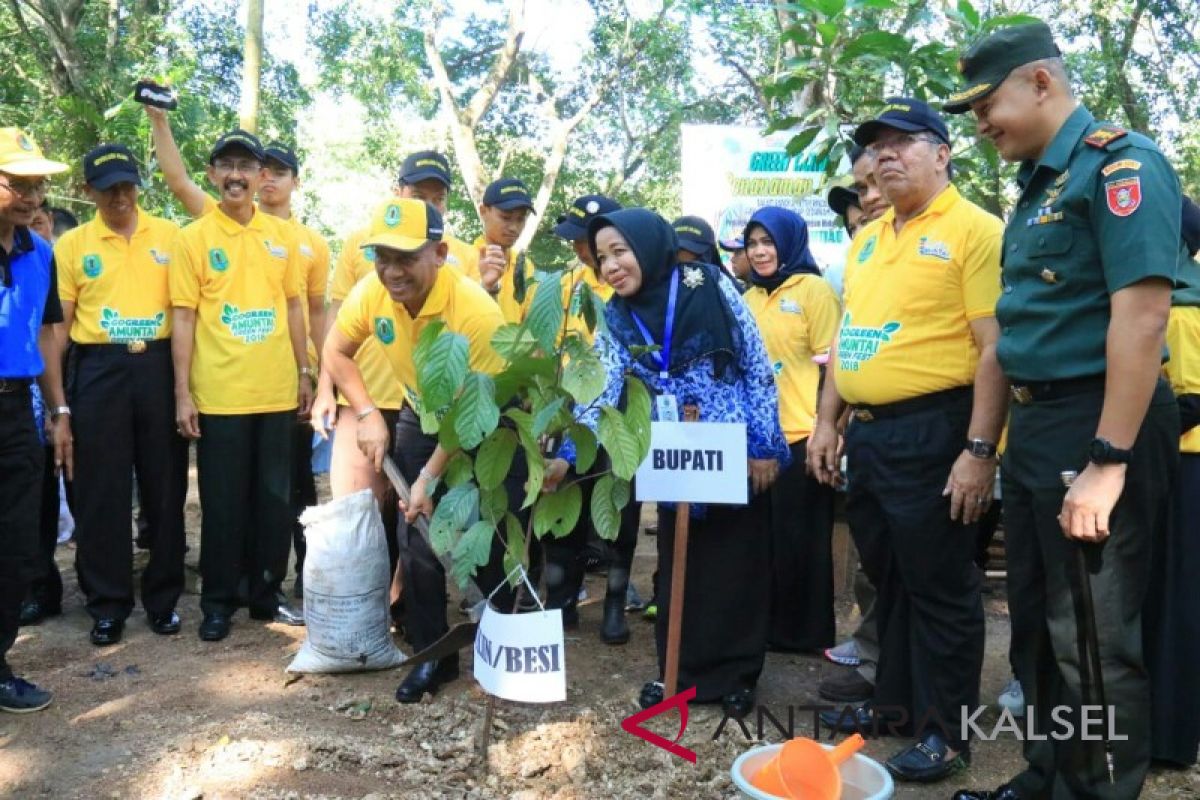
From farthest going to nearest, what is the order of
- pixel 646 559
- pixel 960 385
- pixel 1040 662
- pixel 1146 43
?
1. pixel 1146 43
2. pixel 646 559
3. pixel 960 385
4. pixel 1040 662

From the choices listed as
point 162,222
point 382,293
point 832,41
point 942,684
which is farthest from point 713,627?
point 162,222

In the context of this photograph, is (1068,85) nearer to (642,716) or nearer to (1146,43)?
(642,716)

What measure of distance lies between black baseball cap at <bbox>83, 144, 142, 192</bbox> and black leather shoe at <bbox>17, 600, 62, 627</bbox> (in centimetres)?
193

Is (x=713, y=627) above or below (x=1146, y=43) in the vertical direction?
below

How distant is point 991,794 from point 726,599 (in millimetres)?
1112

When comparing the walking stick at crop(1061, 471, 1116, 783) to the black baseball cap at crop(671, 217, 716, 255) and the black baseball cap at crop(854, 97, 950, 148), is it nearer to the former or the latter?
the black baseball cap at crop(854, 97, 950, 148)

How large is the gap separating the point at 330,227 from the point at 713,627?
2242cm

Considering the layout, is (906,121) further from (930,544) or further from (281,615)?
(281,615)

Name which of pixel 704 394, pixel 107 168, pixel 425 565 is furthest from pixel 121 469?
pixel 704 394

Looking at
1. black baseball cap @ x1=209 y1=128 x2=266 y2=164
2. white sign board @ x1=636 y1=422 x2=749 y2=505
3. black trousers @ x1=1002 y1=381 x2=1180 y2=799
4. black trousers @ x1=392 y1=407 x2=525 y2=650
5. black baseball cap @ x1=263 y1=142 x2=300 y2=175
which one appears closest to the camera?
black trousers @ x1=1002 y1=381 x2=1180 y2=799

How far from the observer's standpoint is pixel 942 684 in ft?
10.2

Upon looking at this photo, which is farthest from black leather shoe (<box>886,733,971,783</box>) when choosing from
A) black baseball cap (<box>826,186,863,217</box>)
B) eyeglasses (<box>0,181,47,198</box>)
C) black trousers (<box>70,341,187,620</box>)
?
eyeglasses (<box>0,181,47,198</box>)

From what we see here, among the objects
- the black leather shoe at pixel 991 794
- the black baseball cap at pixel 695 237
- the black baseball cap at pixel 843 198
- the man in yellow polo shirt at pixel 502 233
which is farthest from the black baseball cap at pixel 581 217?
the black leather shoe at pixel 991 794

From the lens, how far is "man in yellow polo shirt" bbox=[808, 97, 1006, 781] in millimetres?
2953
